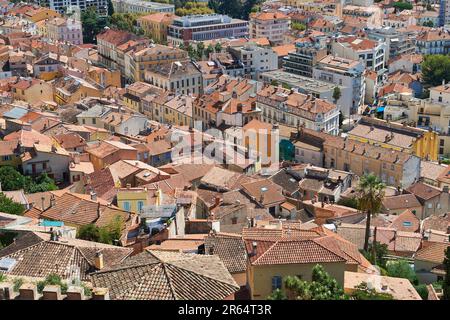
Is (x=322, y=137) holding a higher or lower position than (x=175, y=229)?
lower

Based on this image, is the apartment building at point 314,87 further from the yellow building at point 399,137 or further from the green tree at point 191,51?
the green tree at point 191,51

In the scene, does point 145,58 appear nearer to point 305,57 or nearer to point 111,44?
point 111,44

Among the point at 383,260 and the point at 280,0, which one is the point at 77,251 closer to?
the point at 383,260

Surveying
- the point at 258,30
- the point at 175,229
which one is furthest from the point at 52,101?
the point at 258,30

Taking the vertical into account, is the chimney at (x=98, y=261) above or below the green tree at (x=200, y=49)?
above

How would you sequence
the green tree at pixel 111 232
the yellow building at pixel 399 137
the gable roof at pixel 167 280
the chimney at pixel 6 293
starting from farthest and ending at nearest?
the yellow building at pixel 399 137 < the green tree at pixel 111 232 < the gable roof at pixel 167 280 < the chimney at pixel 6 293

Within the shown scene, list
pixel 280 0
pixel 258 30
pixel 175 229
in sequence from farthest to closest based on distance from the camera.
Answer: pixel 280 0 < pixel 258 30 < pixel 175 229

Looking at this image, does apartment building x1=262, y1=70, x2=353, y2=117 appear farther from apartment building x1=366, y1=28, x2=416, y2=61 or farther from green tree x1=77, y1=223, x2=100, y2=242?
green tree x1=77, y1=223, x2=100, y2=242

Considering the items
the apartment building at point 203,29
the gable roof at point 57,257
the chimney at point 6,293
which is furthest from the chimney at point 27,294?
the apartment building at point 203,29
